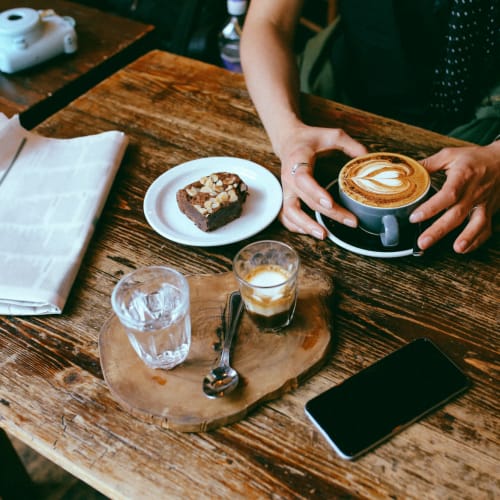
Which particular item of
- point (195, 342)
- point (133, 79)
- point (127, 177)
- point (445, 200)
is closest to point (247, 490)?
point (195, 342)

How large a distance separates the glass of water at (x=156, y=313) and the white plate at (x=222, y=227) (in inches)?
5.4

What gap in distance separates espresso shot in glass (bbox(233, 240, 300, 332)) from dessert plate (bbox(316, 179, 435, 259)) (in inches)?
5.8

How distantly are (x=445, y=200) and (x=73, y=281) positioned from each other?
69 centimetres

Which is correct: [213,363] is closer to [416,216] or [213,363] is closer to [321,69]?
[416,216]

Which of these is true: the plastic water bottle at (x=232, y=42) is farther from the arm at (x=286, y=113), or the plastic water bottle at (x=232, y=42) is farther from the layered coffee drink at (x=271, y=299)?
the layered coffee drink at (x=271, y=299)

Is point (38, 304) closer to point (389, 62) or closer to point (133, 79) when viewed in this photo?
point (133, 79)

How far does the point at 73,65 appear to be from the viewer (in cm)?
171

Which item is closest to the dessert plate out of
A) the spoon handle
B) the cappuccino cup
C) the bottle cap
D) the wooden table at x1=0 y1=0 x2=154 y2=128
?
the cappuccino cup

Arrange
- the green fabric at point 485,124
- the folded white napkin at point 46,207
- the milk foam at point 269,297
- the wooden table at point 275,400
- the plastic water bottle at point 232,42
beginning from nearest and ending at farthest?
the wooden table at point 275,400 < the milk foam at point 269,297 < the folded white napkin at point 46,207 < the green fabric at point 485,124 < the plastic water bottle at point 232,42

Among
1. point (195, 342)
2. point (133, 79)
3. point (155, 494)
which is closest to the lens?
point (155, 494)

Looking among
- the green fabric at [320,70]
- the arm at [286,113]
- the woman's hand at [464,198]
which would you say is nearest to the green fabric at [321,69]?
the green fabric at [320,70]

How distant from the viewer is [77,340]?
0.86 metres

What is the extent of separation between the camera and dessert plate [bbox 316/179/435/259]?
956 millimetres

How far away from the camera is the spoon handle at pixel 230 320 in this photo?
813mm
